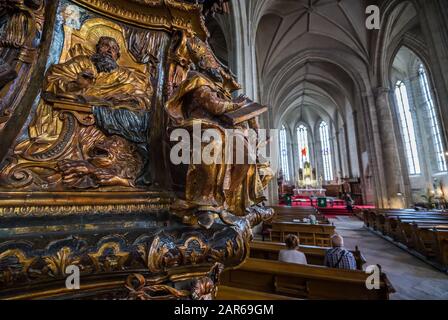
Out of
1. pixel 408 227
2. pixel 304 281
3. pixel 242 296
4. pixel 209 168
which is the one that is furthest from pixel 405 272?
pixel 209 168

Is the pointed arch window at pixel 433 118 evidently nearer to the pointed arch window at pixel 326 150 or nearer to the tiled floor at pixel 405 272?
the pointed arch window at pixel 326 150

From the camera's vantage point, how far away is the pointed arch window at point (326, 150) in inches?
1113

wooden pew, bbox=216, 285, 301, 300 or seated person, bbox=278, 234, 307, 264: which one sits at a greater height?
seated person, bbox=278, 234, 307, 264

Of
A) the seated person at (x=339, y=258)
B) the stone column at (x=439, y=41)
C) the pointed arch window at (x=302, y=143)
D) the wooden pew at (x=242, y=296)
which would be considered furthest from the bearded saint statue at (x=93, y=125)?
the pointed arch window at (x=302, y=143)

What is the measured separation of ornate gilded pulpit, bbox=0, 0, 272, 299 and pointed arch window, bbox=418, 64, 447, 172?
20.7 metres

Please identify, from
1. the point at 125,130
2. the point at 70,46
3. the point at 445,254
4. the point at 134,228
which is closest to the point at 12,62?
the point at 70,46

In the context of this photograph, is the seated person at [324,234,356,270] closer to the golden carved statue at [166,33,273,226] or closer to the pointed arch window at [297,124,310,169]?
the golden carved statue at [166,33,273,226]

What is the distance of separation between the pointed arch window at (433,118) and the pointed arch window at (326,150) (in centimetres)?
1216

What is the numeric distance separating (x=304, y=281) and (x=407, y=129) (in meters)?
21.1

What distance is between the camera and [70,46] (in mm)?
1266

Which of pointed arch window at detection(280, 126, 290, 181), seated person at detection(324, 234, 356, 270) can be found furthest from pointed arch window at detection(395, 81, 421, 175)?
seated person at detection(324, 234, 356, 270)

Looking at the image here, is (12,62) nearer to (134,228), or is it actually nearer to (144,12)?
(144,12)

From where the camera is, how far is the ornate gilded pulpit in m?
0.90

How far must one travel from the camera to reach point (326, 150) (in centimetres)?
2881
